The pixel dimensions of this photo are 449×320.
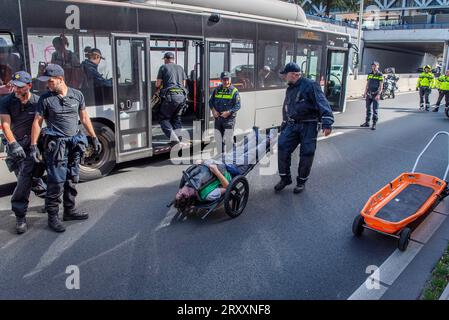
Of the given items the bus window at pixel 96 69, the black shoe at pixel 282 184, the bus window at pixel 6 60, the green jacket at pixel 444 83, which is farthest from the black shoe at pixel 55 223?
the green jacket at pixel 444 83

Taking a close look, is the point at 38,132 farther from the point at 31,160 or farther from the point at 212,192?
the point at 212,192

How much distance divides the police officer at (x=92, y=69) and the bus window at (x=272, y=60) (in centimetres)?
399

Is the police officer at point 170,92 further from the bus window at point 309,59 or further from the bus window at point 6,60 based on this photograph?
the bus window at point 309,59

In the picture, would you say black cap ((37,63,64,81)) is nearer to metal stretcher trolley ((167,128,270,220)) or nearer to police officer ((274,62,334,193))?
metal stretcher trolley ((167,128,270,220))

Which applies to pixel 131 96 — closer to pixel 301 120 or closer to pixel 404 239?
pixel 301 120

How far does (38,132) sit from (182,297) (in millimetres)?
2437

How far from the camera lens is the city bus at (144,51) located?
17.6 ft

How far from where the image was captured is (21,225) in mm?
4469

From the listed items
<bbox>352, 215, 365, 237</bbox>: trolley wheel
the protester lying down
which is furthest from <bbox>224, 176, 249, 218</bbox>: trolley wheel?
<bbox>352, 215, 365, 237</bbox>: trolley wheel

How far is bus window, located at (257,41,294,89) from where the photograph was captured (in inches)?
354

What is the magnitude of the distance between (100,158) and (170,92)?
183 centimetres

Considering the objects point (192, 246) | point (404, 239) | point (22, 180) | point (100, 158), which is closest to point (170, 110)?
point (100, 158)

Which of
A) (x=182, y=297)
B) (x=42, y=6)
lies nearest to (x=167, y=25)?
(x=42, y=6)

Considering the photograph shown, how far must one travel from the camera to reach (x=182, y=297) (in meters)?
3.34
